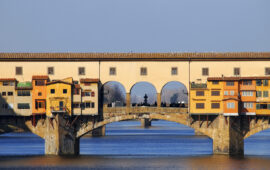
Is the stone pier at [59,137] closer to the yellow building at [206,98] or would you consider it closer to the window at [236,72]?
the yellow building at [206,98]

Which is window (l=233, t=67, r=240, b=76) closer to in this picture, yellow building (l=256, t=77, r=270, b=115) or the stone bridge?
yellow building (l=256, t=77, r=270, b=115)

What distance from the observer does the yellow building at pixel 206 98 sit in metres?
108

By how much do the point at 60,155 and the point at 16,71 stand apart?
45.9 ft

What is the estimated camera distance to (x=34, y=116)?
109250 millimetres

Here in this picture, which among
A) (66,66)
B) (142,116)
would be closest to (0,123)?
(66,66)

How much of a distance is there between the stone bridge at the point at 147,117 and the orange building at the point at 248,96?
1461 mm

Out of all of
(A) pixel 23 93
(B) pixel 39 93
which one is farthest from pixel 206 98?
(A) pixel 23 93

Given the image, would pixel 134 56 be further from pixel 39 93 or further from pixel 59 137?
pixel 59 137

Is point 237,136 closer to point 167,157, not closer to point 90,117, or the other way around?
point 167,157

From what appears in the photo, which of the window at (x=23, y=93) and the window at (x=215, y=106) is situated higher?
the window at (x=23, y=93)

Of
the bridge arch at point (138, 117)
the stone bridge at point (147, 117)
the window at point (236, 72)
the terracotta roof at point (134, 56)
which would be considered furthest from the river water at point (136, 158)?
the terracotta roof at point (134, 56)

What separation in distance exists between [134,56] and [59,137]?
15718 mm

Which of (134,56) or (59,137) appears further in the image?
(134,56)

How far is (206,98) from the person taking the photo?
354ft
